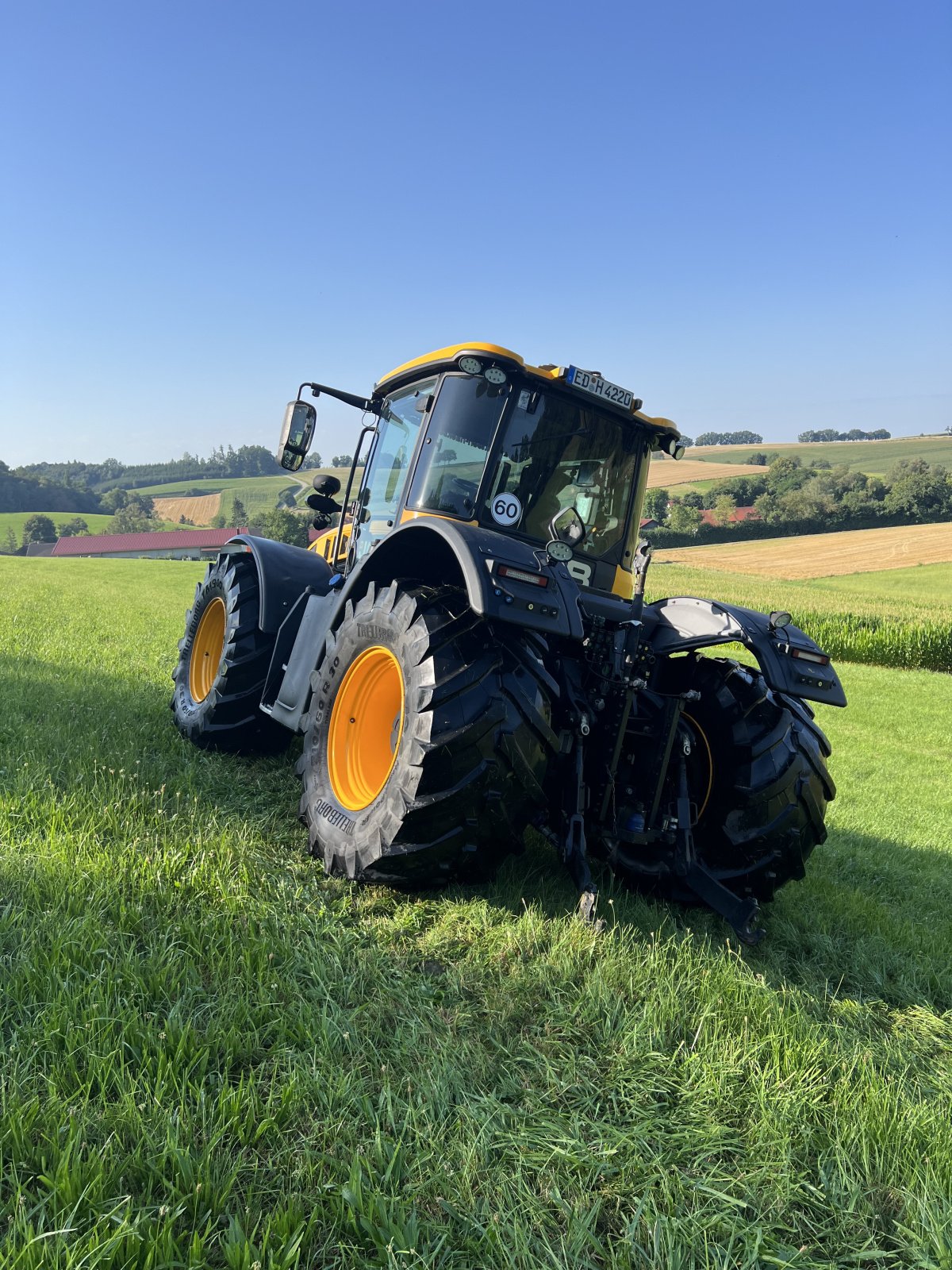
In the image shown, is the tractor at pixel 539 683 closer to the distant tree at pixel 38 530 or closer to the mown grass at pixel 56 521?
the mown grass at pixel 56 521

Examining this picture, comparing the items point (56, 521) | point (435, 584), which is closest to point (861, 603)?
point (435, 584)

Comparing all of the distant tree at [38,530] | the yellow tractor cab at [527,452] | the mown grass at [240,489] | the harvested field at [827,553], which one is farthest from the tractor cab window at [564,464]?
the distant tree at [38,530]

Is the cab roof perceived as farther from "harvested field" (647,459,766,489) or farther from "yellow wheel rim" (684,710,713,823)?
"harvested field" (647,459,766,489)

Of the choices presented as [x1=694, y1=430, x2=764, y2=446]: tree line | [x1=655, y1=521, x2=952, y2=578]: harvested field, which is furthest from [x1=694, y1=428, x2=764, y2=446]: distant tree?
[x1=655, y1=521, x2=952, y2=578]: harvested field

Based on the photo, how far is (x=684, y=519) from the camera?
4500 centimetres

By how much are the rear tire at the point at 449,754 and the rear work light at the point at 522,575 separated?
0.77 feet

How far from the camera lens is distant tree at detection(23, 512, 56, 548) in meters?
73.5

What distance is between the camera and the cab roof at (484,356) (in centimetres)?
340

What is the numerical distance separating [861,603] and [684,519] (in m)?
23.8

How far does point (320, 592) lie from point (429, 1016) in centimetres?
295

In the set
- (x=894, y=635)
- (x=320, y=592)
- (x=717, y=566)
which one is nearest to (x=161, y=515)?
(x=717, y=566)

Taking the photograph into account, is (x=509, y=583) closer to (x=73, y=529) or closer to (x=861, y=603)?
(x=861, y=603)

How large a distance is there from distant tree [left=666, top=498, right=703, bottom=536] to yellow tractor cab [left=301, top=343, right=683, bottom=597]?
40.4m

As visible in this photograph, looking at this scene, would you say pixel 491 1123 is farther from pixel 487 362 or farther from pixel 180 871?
pixel 487 362
